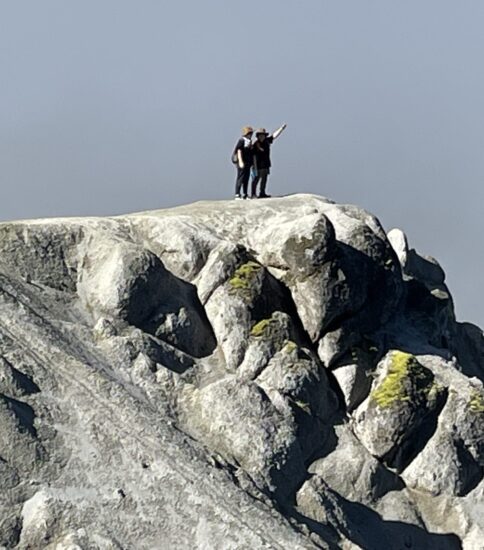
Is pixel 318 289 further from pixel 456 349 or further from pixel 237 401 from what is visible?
pixel 456 349

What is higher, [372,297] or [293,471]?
[372,297]

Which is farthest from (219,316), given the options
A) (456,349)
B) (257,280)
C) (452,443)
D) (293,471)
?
(456,349)

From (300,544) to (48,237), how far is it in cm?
1791

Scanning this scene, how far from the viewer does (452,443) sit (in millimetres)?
51188

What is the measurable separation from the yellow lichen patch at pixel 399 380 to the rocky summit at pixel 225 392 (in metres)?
0.09

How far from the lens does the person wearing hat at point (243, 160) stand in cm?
5900

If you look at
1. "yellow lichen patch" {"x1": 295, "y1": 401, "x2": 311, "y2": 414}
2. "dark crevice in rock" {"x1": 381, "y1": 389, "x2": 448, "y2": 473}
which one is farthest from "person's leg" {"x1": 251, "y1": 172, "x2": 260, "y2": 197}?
"dark crevice in rock" {"x1": 381, "y1": 389, "x2": 448, "y2": 473}

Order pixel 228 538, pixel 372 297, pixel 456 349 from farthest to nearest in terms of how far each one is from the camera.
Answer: pixel 456 349 → pixel 372 297 → pixel 228 538

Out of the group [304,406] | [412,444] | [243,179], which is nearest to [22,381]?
[304,406]

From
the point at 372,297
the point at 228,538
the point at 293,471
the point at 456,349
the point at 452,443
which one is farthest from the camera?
the point at 456,349

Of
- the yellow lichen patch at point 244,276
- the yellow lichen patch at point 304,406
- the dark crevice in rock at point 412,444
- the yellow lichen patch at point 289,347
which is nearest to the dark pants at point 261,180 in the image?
the yellow lichen patch at point 244,276

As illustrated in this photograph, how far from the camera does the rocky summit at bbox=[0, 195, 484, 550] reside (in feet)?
144

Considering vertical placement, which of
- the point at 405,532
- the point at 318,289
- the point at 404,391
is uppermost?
the point at 318,289

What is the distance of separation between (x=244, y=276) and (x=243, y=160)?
8540 mm
